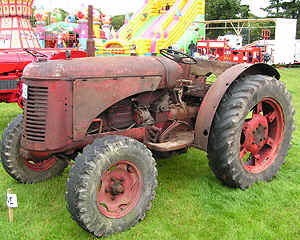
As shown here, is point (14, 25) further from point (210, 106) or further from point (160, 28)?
point (160, 28)

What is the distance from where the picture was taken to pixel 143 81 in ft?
10.9

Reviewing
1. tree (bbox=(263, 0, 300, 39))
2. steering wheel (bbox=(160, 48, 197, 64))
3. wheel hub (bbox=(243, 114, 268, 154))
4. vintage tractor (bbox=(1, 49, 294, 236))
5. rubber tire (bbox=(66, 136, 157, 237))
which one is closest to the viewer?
rubber tire (bbox=(66, 136, 157, 237))

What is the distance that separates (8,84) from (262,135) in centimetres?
463

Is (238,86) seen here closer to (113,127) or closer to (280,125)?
(280,125)

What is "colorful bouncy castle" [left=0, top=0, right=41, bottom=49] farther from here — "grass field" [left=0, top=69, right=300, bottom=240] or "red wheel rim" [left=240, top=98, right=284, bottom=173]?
"red wheel rim" [left=240, top=98, right=284, bottom=173]

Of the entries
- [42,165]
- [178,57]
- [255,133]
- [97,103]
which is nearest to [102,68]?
[97,103]

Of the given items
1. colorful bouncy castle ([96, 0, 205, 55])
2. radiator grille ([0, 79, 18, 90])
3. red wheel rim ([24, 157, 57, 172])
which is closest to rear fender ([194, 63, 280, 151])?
red wheel rim ([24, 157, 57, 172])

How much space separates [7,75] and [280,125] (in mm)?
4918

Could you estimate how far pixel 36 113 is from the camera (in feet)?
9.43

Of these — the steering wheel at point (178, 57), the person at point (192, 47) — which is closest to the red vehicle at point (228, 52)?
the person at point (192, 47)

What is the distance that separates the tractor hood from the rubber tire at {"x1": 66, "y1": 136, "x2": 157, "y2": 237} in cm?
61

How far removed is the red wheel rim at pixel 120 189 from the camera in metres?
2.87

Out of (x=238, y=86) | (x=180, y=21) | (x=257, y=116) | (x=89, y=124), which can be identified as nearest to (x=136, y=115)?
(x=89, y=124)

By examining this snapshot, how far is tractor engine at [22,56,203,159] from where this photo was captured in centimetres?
285
